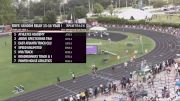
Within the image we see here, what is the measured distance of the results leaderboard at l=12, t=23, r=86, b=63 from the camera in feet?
79.4

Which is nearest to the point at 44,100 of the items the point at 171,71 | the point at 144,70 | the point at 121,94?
the point at 121,94

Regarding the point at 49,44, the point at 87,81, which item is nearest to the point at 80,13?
the point at 87,81

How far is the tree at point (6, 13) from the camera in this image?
92.2m

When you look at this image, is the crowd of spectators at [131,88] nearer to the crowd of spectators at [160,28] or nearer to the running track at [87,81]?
the running track at [87,81]

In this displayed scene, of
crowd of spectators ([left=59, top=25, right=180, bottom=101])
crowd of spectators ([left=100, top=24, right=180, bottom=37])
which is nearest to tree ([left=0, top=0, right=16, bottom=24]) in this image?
crowd of spectators ([left=100, top=24, right=180, bottom=37])

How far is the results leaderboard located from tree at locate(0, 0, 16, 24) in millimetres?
68436

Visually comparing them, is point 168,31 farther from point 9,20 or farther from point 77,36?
point 77,36

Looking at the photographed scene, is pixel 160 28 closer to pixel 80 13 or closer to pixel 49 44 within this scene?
pixel 80 13

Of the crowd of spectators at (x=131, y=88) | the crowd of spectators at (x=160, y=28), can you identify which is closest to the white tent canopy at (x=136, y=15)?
the crowd of spectators at (x=160, y=28)

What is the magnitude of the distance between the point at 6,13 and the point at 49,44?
233 feet

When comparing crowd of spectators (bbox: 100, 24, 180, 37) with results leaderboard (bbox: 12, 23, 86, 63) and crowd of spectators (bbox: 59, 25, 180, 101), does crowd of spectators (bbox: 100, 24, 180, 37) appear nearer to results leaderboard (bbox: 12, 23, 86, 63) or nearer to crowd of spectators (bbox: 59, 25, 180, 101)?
crowd of spectators (bbox: 59, 25, 180, 101)

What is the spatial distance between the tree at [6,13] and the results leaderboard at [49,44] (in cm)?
6844

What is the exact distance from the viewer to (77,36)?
981 inches

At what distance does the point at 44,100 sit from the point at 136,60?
17.6m
